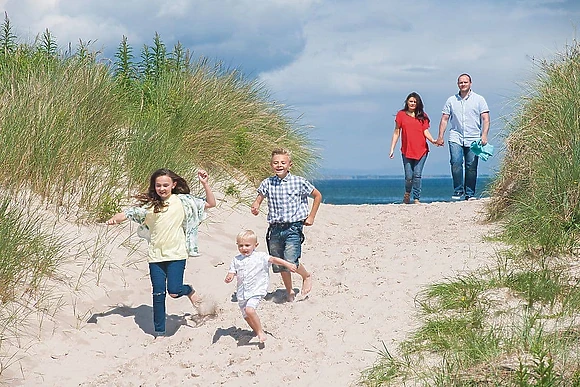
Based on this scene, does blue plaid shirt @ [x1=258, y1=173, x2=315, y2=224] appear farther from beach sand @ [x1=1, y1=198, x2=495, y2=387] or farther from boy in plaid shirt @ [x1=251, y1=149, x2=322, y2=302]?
beach sand @ [x1=1, y1=198, x2=495, y2=387]

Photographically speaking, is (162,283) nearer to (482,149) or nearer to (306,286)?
(306,286)

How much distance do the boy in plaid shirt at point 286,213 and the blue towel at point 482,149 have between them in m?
5.08

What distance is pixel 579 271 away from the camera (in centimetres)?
645

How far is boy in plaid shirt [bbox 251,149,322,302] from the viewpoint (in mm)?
6918

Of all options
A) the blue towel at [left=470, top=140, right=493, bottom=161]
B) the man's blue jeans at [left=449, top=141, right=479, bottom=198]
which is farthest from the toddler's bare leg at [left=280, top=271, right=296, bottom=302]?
the man's blue jeans at [left=449, top=141, right=479, bottom=198]

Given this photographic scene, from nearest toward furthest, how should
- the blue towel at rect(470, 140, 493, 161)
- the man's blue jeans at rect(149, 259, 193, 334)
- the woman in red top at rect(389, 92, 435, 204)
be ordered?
the man's blue jeans at rect(149, 259, 193, 334)
the blue towel at rect(470, 140, 493, 161)
the woman in red top at rect(389, 92, 435, 204)

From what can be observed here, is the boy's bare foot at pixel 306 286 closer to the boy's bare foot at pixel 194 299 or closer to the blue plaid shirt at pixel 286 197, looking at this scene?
the blue plaid shirt at pixel 286 197

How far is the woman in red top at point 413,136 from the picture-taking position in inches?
476

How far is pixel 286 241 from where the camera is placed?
6934 millimetres

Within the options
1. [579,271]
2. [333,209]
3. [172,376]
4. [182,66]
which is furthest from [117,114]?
[579,271]

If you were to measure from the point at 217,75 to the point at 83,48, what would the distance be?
243 centimetres

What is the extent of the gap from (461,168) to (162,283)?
6637 millimetres

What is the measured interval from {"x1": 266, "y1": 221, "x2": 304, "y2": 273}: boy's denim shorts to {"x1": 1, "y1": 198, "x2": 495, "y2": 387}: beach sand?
42 centimetres

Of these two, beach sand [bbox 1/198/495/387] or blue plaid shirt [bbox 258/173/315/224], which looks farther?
blue plaid shirt [bbox 258/173/315/224]
